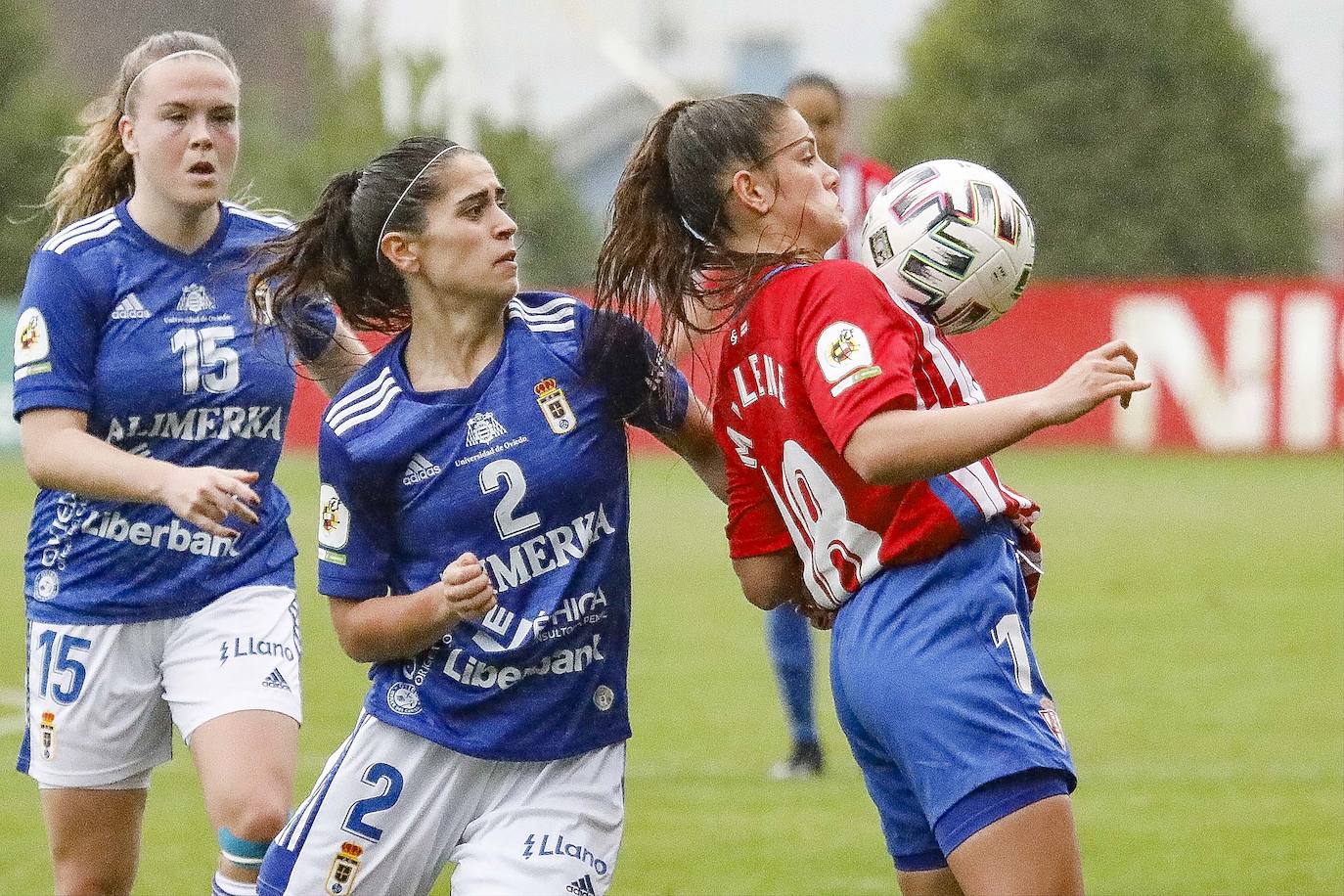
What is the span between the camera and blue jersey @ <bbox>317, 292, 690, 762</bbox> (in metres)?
3.53

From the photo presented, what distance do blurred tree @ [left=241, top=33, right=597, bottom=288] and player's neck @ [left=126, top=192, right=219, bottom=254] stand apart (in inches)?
668

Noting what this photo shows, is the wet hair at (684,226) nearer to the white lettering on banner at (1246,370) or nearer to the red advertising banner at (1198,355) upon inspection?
the red advertising banner at (1198,355)

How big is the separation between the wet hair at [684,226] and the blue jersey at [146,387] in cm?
98

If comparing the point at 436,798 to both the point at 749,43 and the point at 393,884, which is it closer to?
the point at 393,884

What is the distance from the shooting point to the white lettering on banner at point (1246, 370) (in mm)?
21922

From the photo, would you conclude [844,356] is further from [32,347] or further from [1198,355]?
[1198,355]

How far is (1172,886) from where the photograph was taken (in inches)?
240

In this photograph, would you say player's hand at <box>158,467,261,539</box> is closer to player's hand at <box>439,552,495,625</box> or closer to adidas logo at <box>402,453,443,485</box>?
adidas logo at <box>402,453,443,485</box>

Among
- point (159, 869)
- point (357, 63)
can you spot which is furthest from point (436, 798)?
point (357, 63)

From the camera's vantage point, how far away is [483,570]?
3.46 meters

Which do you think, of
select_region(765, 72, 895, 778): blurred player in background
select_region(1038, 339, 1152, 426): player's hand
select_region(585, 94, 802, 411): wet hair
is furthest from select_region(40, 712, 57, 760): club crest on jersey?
select_region(765, 72, 895, 778): blurred player in background

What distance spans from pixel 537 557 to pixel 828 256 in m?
3.54

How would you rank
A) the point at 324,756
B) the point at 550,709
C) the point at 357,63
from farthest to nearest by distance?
the point at 357,63
the point at 324,756
the point at 550,709

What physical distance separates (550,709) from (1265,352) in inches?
782
